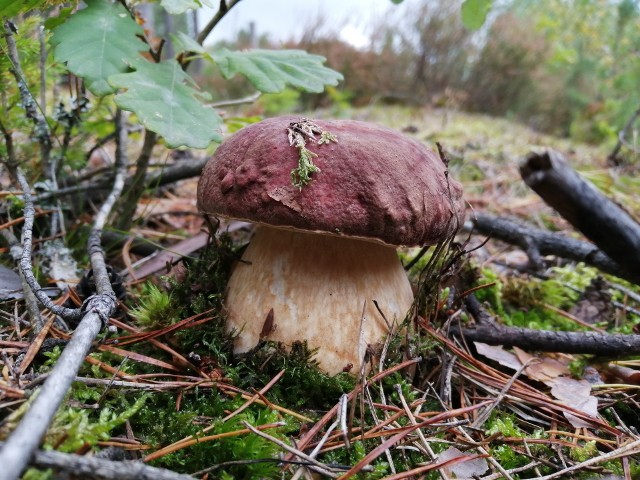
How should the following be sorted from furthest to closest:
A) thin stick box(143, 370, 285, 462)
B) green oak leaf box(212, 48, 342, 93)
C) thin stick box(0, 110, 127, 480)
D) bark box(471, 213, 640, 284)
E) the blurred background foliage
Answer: the blurred background foliage → bark box(471, 213, 640, 284) → green oak leaf box(212, 48, 342, 93) → thin stick box(143, 370, 285, 462) → thin stick box(0, 110, 127, 480)

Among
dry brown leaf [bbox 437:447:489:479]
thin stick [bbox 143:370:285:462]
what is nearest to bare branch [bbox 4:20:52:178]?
thin stick [bbox 143:370:285:462]

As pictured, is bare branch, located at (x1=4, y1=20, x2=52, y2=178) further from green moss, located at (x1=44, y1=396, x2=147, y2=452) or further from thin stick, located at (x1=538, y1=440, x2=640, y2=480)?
thin stick, located at (x1=538, y1=440, x2=640, y2=480)

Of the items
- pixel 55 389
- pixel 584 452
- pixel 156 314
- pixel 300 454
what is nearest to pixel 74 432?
pixel 55 389

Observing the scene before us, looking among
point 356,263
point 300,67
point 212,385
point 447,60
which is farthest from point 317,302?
point 447,60

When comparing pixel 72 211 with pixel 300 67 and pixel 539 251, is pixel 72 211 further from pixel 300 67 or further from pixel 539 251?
pixel 539 251

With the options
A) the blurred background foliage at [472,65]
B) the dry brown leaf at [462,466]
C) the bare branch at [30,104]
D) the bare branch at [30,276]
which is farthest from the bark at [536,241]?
the blurred background foliage at [472,65]
